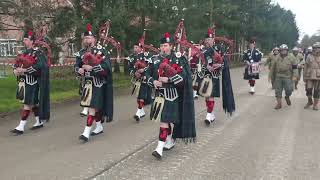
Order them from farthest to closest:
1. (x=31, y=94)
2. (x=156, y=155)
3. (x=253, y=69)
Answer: (x=253, y=69)
(x=31, y=94)
(x=156, y=155)

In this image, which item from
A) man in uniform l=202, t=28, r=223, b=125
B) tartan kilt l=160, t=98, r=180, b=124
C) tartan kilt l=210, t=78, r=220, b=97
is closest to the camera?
tartan kilt l=160, t=98, r=180, b=124

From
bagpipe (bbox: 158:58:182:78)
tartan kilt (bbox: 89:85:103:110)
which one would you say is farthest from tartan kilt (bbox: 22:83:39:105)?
bagpipe (bbox: 158:58:182:78)

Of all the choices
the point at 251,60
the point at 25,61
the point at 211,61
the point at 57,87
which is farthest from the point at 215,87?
the point at 57,87

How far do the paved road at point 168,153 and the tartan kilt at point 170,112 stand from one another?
0.60m

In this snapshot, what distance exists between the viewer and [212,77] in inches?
434

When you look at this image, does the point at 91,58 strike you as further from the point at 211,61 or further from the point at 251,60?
the point at 251,60

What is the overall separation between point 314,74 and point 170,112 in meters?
7.15

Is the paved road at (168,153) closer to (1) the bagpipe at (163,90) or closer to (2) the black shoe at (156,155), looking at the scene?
(2) the black shoe at (156,155)

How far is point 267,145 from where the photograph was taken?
8648 millimetres

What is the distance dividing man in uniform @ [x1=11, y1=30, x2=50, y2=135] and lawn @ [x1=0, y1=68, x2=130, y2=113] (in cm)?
248

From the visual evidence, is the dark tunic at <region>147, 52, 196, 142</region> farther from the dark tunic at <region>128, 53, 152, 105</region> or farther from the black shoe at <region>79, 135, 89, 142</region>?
the dark tunic at <region>128, 53, 152, 105</region>

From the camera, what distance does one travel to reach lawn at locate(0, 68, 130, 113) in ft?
43.1

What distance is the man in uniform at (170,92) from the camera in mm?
7602

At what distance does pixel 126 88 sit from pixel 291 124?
930 centimetres
